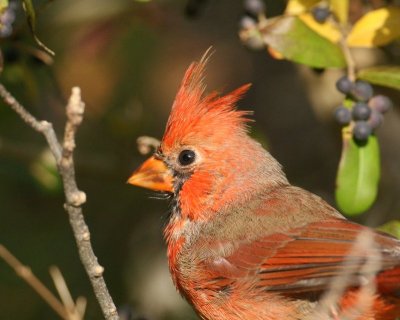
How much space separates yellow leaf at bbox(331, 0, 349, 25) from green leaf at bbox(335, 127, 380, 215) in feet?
1.32

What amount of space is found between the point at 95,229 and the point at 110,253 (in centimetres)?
16

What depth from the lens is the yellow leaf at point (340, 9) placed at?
3844mm

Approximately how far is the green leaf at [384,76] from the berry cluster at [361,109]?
1.6 inches

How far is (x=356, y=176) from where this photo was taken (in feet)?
12.6

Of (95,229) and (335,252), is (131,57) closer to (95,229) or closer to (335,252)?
(95,229)

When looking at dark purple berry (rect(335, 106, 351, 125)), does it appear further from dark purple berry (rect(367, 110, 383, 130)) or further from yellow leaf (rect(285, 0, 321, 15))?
yellow leaf (rect(285, 0, 321, 15))

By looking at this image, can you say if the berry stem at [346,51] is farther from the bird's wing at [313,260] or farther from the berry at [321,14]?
the bird's wing at [313,260]

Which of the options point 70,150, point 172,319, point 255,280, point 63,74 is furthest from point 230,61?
point 70,150

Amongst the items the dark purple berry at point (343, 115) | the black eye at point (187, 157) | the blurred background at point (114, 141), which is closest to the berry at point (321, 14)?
the dark purple berry at point (343, 115)

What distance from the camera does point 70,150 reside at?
9.30 ft

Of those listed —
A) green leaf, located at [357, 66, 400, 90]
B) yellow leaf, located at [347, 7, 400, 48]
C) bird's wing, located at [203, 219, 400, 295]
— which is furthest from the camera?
yellow leaf, located at [347, 7, 400, 48]

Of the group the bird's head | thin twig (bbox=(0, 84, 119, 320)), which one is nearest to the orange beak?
the bird's head

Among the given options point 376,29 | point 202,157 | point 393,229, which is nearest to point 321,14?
point 376,29

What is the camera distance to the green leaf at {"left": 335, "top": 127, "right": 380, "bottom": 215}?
150 inches
